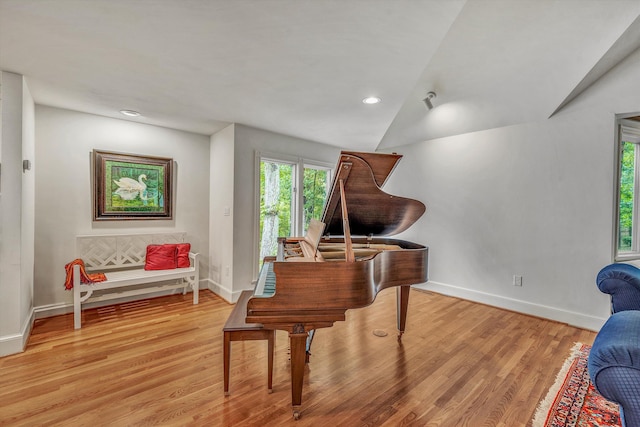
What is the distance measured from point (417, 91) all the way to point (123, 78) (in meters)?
3.02

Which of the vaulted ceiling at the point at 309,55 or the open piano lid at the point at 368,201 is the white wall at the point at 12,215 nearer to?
the vaulted ceiling at the point at 309,55

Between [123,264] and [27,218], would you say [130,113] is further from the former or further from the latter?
[123,264]

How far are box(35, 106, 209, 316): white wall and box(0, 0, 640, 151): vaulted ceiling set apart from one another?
0.20 meters

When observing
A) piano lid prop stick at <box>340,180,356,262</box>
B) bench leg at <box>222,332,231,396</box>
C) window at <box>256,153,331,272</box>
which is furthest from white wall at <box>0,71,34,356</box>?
piano lid prop stick at <box>340,180,356,262</box>

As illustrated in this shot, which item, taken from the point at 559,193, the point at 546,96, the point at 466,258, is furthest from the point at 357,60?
the point at 466,258

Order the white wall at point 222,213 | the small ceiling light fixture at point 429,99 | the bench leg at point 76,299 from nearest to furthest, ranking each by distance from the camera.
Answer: the bench leg at point 76,299
the small ceiling light fixture at point 429,99
the white wall at point 222,213

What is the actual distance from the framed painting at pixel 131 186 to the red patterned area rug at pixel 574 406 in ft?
14.0

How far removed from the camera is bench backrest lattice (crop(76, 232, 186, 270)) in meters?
3.21

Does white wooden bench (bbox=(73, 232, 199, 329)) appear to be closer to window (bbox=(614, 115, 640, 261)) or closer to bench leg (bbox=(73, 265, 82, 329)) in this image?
bench leg (bbox=(73, 265, 82, 329))

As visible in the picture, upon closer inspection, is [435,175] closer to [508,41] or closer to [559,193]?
[559,193]

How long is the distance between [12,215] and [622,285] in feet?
15.5

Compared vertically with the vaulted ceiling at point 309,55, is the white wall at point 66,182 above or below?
below

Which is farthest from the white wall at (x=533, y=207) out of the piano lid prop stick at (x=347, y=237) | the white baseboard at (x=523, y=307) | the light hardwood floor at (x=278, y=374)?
the piano lid prop stick at (x=347, y=237)

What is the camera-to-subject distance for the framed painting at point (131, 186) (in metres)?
3.33
